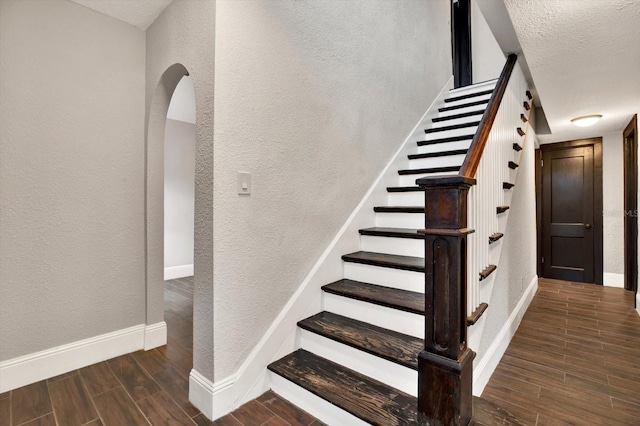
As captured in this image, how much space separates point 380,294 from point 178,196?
3860 millimetres

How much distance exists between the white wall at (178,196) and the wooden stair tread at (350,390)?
3419 mm

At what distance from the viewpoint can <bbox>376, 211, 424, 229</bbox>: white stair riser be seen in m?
2.49

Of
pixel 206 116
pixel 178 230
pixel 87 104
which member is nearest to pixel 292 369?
pixel 206 116

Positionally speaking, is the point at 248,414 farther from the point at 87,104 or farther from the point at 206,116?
the point at 87,104

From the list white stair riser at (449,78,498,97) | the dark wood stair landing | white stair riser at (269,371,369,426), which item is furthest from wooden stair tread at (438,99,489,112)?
white stair riser at (269,371,369,426)

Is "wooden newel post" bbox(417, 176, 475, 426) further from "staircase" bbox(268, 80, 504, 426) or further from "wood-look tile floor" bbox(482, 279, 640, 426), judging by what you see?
"wood-look tile floor" bbox(482, 279, 640, 426)

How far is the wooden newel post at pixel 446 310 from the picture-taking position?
122 centimetres

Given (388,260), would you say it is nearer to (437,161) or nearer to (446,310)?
(446,310)

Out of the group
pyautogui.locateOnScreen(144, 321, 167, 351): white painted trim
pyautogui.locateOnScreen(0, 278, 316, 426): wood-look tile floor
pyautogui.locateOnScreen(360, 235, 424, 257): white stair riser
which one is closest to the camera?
pyautogui.locateOnScreen(0, 278, 316, 426): wood-look tile floor

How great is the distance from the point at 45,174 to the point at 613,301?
573 centimetres

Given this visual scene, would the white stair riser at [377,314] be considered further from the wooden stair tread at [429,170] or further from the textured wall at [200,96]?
the wooden stair tread at [429,170]

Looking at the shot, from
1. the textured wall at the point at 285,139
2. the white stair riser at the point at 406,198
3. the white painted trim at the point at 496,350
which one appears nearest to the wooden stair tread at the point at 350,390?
the textured wall at the point at 285,139

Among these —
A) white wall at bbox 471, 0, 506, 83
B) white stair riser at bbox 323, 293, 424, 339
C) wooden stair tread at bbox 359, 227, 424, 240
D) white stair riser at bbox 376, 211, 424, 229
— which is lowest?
white stair riser at bbox 323, 293, 424, 339

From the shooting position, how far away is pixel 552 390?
1.95m
